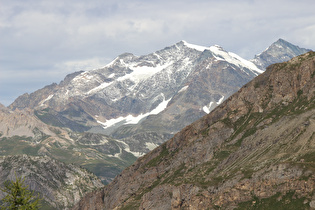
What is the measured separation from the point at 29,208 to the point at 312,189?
14457cm

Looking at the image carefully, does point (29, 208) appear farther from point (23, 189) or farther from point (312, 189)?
point (312, 189)

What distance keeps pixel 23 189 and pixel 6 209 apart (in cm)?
488

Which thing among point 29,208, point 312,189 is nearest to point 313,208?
point 312,189

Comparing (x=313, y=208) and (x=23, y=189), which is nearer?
(x=23, y=189)

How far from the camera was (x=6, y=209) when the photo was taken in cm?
8188

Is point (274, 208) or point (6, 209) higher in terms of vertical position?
point (6, 209)

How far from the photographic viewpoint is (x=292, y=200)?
193750 millimetres

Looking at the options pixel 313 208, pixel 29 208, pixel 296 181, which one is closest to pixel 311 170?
pixel 296 181

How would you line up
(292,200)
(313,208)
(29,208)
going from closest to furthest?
(29,208) → (313,208) → (292,200)

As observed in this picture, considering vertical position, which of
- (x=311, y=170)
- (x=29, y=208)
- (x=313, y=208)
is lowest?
(x=313, y=208)

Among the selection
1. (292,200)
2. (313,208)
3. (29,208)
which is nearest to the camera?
(29,208)

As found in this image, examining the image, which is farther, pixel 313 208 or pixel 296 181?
pixel 296 181

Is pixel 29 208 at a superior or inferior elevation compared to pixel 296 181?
superior

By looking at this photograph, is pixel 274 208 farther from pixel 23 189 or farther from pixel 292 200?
pixel 23 189
